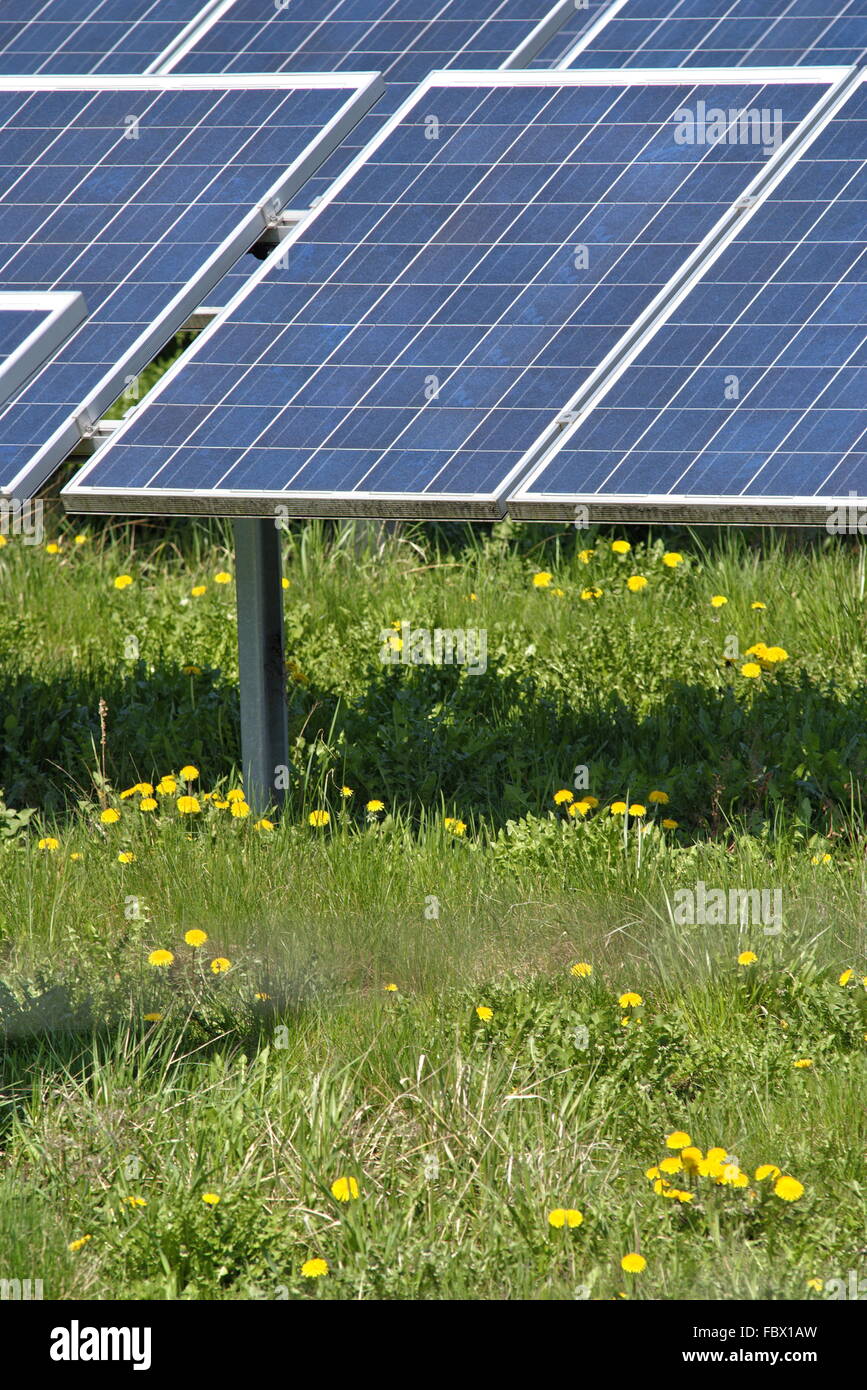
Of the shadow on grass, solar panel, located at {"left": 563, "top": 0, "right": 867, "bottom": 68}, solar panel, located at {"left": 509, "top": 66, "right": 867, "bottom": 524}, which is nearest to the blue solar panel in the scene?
solar panel, located at {"left": 563, "top": 0, "right": 867, "bottom": 68}

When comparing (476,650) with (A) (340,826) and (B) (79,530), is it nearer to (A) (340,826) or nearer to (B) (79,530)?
(A) (340,826)

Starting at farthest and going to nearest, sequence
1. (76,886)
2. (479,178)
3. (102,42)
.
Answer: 1. (102,42)
2. (479,178)
3. (76,886)

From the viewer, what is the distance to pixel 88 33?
9.54m

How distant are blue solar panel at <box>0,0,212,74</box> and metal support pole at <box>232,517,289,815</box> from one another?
13.3ft

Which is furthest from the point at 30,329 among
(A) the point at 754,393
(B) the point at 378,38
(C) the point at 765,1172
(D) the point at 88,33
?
(D) the point at 88,33

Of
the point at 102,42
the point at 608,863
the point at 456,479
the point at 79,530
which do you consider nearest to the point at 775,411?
the point at 456,479

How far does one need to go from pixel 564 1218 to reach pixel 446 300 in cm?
336

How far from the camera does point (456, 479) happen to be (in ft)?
17.6

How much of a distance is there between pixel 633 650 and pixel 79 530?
4.49m

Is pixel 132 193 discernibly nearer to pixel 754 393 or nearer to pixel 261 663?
pixel 261 663

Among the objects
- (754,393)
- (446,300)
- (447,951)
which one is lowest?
(447,951)

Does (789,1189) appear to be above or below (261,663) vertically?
below

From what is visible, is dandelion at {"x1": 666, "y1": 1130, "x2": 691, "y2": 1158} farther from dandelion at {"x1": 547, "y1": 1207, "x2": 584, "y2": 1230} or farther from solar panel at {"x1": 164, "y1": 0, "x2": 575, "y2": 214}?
solar panel at {"x1": 164, "y1": 0, "x2": 575, "y2": 214}

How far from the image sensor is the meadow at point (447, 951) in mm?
4230
